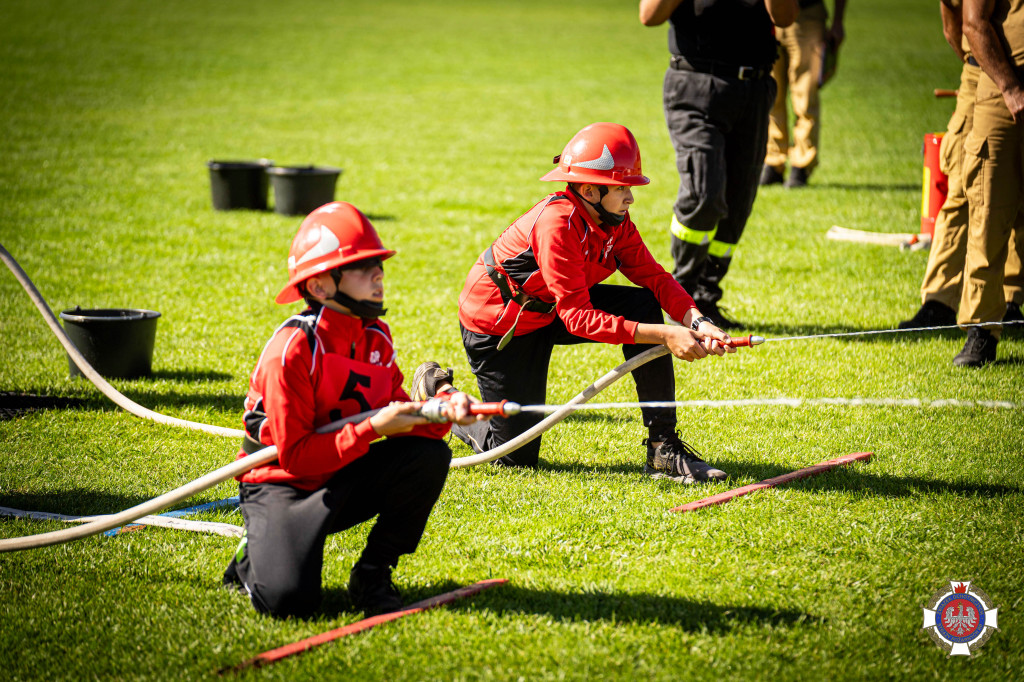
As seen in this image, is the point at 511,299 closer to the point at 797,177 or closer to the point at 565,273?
the point at 565,273

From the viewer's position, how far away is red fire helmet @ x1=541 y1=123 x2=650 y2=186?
4.71 meters

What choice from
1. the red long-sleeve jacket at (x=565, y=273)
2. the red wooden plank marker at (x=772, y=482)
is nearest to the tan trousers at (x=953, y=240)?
the red wooden plank marker at (x=772, y=482)

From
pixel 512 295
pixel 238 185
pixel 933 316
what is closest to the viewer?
pixel 512 295

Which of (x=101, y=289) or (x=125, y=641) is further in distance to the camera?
(x=101, y=289)

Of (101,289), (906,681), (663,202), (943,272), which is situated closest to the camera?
(906,681)

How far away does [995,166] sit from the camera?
21.5 ft

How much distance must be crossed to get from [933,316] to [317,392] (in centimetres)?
534

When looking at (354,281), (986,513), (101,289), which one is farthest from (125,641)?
(101,289)

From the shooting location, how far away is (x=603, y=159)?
4.71m

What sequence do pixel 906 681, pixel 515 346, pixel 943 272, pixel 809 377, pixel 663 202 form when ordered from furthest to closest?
1. pixel 663 202
2. pixel 943 272
3. pixel 809 377
4. pixel 515 346
5. pixel 906 681

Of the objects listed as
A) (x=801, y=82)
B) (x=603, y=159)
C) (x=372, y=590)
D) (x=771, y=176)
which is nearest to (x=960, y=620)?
(x=372, y=590)

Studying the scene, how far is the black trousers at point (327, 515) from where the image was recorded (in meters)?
3.60

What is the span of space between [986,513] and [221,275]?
22.4 ft

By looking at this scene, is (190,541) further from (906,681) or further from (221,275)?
(221,275)
